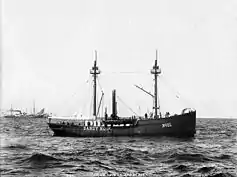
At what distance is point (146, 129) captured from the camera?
53.0 m

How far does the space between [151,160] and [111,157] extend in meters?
3.63

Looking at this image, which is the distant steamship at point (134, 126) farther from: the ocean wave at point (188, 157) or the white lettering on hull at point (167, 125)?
the ocean wave at point (188, 157)

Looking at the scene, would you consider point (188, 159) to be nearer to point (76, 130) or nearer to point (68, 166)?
point (68, 166)

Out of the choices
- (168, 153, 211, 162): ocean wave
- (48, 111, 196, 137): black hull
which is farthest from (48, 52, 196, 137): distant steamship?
(168, 153, 211, 162): ocean wave

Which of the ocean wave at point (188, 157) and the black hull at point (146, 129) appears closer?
the ocean wave at point (188, 157)

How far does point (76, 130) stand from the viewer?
56.0 meters

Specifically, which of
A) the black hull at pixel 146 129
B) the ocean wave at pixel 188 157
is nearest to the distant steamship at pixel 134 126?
the black hull at pixel 146 129

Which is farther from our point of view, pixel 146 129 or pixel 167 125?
pixel 167 125

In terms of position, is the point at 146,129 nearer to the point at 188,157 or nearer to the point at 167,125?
the point at 167,125

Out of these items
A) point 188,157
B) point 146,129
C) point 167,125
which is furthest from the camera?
point 167,125

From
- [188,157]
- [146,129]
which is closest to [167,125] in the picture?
[146,129]

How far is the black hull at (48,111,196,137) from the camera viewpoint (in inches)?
2087

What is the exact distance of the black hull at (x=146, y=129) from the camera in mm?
53000

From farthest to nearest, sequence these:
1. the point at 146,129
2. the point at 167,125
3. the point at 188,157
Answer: the point at 167,125, the point at 146,129, the point at 188,157
